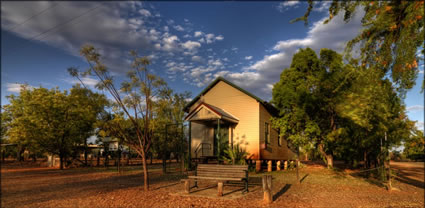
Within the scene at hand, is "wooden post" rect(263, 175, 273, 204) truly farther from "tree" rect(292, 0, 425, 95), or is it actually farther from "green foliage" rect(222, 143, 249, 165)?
"green foliage" rect(222, 143, 249, 165)

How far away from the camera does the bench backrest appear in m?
10.2

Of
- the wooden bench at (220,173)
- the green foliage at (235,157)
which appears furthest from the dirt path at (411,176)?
the wooden bench at (220,173)

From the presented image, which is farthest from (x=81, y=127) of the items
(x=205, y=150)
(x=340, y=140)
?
(x=340, y=140)

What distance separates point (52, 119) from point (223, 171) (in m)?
17.4

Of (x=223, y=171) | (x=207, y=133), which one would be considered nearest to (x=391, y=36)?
(x=223, y=171)

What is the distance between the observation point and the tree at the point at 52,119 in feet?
67.9

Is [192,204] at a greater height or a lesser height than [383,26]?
lesser

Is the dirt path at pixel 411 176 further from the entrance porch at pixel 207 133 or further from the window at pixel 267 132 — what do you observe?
the entrance porch at pixel 207 133

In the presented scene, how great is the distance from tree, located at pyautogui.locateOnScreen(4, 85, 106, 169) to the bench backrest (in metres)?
11.9

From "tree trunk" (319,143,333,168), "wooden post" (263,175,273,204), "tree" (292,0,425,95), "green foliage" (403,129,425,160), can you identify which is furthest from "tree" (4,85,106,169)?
"green foliage" (403,129,425,160)

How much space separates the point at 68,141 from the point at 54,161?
6656mm

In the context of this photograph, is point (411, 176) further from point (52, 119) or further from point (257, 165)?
point (52, 119)

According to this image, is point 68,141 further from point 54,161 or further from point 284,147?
point 284,147

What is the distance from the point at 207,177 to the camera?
10078mm
